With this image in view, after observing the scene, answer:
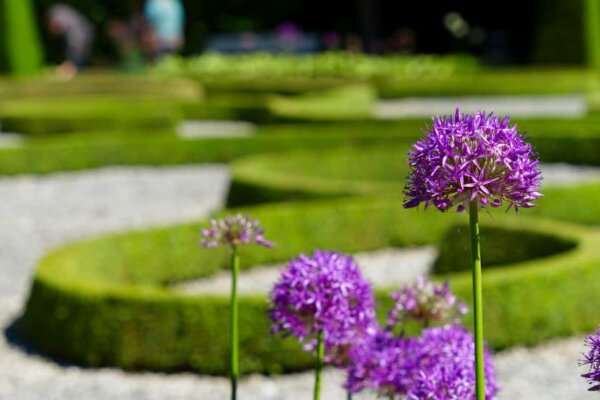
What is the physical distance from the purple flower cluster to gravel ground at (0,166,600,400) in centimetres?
244

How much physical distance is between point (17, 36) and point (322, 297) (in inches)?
881

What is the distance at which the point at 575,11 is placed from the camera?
23.2 m

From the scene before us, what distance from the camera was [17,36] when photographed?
23.6m

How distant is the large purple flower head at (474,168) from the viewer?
1.89m

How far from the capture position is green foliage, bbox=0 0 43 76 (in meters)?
23.5

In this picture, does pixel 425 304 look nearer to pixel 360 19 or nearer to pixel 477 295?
pixel 477 295

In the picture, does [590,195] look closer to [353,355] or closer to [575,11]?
[353,355]

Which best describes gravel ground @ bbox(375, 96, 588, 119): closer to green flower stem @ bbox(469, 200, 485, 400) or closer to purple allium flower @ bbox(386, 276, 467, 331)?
purple allium flower @ bbox(386, 276, 467, 331)

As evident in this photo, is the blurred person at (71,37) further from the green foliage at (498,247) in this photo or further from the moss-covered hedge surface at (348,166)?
the green foliage at (498,247)

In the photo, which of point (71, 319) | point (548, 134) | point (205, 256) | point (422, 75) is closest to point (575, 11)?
point (422, 75)

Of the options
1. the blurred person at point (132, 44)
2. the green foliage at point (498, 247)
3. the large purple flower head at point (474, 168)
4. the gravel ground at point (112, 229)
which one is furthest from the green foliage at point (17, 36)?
the large purple flower head at point (474, 168)

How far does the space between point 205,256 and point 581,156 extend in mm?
5713

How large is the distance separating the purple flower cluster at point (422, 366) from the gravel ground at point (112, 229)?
2439 mm

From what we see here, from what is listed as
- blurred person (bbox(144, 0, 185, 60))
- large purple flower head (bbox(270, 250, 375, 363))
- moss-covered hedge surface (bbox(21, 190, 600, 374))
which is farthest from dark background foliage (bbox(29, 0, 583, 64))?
large purple flower head (bbox(270, 250, 375, 363))
